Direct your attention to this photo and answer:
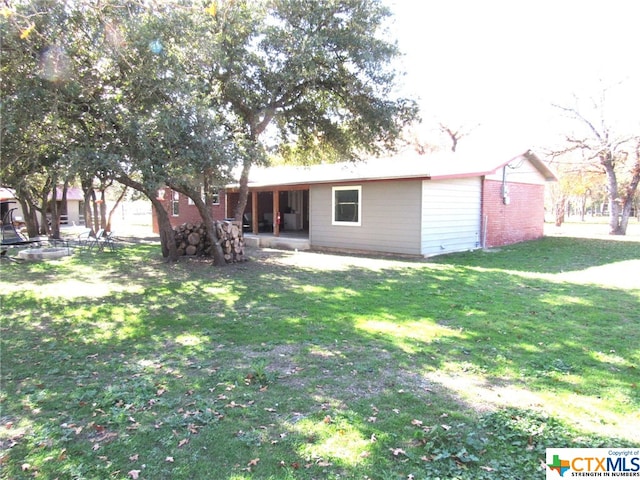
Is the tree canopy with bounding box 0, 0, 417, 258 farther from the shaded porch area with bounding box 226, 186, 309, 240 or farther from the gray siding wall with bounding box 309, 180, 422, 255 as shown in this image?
the shaded porch area with bounding box 226, 186, 309, 240

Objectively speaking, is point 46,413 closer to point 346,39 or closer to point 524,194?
point 346,39

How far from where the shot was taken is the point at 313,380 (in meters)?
3.76

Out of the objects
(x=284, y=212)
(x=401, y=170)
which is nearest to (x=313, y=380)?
(x=401, y=170)

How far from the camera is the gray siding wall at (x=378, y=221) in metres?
12.4

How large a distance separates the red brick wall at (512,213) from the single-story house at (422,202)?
34 mm

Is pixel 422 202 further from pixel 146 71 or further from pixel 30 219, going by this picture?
pixel 30 219

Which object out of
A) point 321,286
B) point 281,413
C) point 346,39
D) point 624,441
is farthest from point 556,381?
point 346,39

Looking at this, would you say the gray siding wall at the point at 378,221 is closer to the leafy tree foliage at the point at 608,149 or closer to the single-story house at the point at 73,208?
the leafy tree foliage at the point at 608,149

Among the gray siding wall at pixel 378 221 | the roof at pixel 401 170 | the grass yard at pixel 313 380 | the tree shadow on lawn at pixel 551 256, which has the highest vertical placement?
the roof at pixel 401 170

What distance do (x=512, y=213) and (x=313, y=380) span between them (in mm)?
14510

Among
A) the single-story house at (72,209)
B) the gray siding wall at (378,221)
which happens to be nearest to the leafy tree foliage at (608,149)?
the gray siding wall at (378,221)

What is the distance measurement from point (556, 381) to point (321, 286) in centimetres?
486

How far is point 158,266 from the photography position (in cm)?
1058

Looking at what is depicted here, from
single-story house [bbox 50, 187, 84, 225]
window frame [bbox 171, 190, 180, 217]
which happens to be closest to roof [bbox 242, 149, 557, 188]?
window frame [bbox 171, 190, 180, 217]
